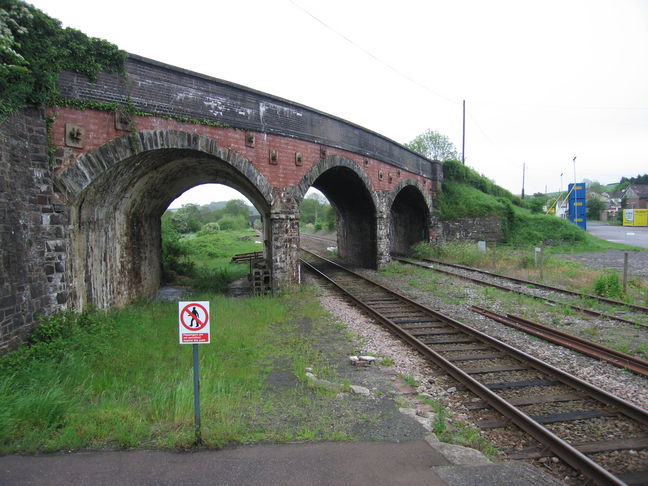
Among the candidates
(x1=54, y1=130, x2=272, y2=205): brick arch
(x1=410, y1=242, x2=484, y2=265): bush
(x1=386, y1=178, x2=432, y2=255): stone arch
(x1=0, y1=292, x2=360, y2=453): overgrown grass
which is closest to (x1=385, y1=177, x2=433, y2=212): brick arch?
(x1=386, y1=178, x2=432, y2=255): stone arch

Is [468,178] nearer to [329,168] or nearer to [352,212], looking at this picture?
[352,212]

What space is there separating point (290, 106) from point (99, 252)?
7.40 meters

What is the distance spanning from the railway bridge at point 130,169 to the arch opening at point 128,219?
0.04m

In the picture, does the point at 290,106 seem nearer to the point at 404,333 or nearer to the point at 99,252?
the point at 99,252

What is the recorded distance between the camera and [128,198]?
33.7 ft

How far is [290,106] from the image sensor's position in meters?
12.9

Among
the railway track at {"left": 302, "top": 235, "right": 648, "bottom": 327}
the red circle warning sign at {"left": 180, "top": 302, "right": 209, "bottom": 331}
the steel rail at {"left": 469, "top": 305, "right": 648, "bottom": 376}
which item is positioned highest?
the red circle warning sign at {"left": 180, "top": 302, "right": 209, "bottom": 331}

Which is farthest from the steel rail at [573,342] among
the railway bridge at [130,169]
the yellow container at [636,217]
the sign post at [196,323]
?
the yellow container at [636,217]

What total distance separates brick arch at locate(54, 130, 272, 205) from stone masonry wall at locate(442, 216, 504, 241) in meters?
16.2

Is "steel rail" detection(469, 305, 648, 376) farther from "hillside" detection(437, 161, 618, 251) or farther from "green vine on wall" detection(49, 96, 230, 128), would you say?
"hillside" detection(437, 161, 618, 251)

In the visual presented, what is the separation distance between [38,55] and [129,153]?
2.27 m

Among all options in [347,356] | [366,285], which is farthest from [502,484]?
[366,285]

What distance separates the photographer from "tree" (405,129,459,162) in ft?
183

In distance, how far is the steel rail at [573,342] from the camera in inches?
241
